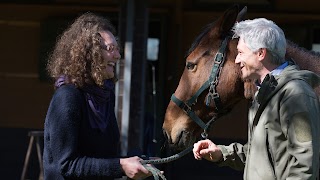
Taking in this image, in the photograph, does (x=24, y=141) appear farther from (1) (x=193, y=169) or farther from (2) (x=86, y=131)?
(2) (x=86, y=131)

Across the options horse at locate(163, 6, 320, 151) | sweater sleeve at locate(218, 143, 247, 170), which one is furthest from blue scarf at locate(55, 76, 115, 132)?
horse at locate(163, 6, 320, 151)

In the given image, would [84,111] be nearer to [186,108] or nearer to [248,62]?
[248,62]

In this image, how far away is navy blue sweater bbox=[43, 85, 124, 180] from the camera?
321 cm

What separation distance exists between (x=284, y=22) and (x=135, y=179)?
6550 millimetres

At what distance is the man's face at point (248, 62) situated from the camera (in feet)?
10.0

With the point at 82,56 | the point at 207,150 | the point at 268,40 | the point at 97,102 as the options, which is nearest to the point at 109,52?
the point at 82,56

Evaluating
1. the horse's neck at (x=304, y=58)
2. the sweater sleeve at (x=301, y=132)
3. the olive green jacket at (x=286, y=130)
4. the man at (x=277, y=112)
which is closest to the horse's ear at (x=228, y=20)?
the horse's neck at (x=304, y=58)

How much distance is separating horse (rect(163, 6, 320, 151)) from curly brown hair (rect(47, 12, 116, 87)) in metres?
0.94

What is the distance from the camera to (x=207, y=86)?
13.7ft

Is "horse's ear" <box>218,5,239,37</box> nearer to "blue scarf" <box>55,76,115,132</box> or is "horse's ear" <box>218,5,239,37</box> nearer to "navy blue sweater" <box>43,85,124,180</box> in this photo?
"blue scarf" <box>55,76,115,132</box>

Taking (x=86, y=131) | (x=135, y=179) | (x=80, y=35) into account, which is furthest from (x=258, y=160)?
(x=80, y=35)

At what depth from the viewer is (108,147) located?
3381 mm

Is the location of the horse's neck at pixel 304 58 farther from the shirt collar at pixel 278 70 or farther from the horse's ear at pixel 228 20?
the shirt collar at pixel 278 70

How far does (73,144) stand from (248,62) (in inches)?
34.8
